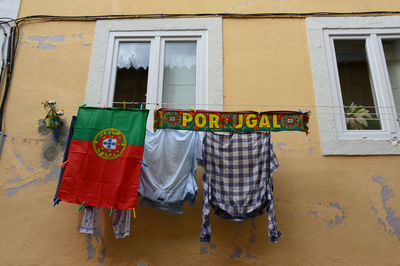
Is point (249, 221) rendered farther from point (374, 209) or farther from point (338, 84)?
point (338, 84)

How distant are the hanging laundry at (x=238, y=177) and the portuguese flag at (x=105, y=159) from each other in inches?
28.9

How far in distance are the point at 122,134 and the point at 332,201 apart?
2.51 m

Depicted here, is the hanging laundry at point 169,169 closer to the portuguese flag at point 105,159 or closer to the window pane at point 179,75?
the portuguese flag at point 105,159

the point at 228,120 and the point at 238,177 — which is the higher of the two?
the point at 228,120

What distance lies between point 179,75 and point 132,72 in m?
0.67

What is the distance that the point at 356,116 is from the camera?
356cm

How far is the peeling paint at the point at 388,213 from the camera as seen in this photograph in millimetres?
3074

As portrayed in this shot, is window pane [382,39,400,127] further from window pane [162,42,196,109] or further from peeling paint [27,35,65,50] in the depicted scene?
peeling paint [27,35,65,50]

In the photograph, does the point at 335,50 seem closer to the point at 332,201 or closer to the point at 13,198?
the point at 332,201

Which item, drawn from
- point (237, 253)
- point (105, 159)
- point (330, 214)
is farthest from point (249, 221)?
point (105, 159)

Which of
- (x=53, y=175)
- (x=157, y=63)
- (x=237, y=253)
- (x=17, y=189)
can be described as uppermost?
(x=157, y=63)

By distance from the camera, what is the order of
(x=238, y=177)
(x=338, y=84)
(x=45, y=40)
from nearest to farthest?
(x=238, y=177), (x=338, y=84), (x=45, y=40)

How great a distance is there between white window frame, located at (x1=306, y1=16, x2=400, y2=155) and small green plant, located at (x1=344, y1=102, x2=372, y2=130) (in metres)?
0.09

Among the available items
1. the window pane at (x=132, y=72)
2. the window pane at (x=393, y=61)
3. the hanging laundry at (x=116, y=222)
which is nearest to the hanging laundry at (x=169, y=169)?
the hanging laundry at (x=116, y=222)
